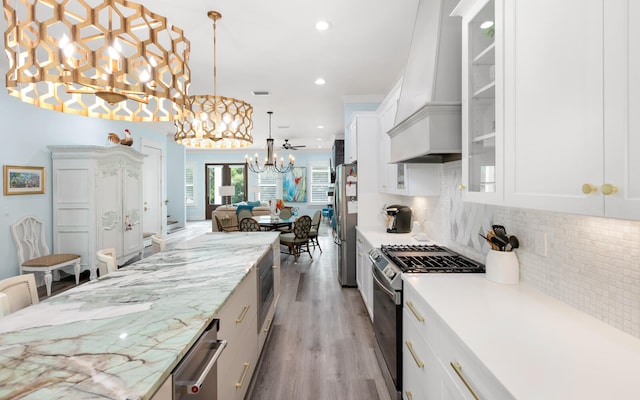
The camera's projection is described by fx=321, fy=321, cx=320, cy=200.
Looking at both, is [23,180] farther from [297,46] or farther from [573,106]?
[573,106]

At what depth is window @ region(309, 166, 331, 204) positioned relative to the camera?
12.1 m

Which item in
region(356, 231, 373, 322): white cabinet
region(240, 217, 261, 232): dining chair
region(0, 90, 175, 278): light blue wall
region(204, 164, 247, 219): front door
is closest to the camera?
region(356, 231, 373, 322): white cabinet

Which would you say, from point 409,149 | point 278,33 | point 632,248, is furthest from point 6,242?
point 632,248

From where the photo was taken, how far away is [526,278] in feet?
5.55

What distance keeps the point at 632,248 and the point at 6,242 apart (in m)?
5.79

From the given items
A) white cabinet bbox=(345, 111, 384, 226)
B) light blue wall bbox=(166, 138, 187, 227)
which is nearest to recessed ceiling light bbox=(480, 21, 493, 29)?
white cabinet bbox=(345, 111, 384, 226)

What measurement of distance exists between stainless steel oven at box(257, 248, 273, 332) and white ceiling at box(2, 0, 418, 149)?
2033 mm

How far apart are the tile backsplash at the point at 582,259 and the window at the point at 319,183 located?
1000cm

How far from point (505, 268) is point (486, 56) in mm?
1081

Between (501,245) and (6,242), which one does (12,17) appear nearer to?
(501,245)

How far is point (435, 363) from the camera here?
1387mm

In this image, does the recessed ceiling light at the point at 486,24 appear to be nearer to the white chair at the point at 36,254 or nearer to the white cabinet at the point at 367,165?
the white cabinet at the point at 367,165

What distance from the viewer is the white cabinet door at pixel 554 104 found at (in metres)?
0.89

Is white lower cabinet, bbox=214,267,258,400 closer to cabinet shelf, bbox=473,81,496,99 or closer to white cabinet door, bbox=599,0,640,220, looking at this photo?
white cabinet door, bbox=599,0,640,220
